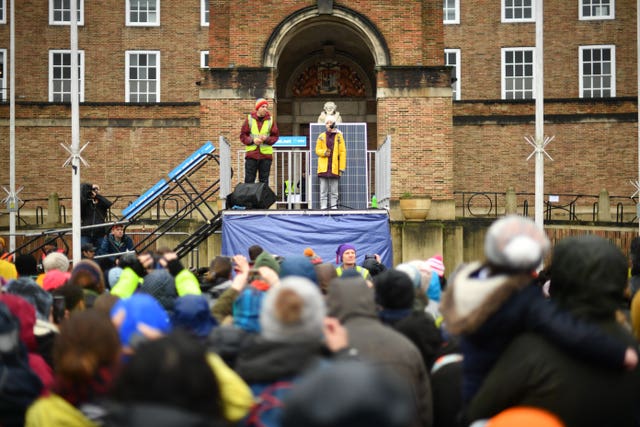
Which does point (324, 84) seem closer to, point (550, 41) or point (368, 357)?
point (550, 41)

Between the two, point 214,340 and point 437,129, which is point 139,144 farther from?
point 214,340

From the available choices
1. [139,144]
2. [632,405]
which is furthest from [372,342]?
[139,144]

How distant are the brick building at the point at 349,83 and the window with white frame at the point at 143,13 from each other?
0.23 ft

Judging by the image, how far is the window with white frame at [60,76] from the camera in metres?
43.9

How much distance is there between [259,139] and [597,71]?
26.3 m

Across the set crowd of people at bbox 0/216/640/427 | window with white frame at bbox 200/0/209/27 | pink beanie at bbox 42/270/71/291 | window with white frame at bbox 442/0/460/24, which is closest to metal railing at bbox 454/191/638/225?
window with white frame at bbox 442/0/460/24

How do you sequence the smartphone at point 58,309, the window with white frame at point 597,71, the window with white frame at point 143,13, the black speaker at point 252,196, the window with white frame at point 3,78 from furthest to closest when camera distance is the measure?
the window with white frame at point 143,13 → the window with white frame at point 597,71 → the window with white frame at point 3,78 → the black speaker at point 252,196 → the smartphone at point 58,309

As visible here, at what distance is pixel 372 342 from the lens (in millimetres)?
6281

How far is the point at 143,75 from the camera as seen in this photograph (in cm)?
4469

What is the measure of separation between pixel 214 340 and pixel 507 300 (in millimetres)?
2462

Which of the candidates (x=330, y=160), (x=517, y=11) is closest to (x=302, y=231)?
(x=330, y=160)

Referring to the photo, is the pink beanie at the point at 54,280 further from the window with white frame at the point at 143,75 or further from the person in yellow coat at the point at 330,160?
the window with white frame at the point at 143,75

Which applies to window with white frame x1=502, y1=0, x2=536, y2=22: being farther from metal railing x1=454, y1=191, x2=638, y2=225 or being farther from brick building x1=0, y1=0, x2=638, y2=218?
metal railing x1=454, y1=191, x2=638, y2=225

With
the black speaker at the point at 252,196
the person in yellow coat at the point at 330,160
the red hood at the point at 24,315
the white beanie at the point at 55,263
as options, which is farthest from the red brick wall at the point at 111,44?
the red hood at the point at 24,315
